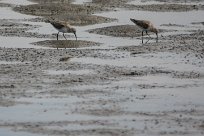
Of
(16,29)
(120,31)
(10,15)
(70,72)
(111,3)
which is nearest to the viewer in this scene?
(70,72)

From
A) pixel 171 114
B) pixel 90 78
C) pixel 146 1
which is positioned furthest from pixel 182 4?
pixel 171 114

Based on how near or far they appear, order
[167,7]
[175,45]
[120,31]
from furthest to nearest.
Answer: [167,7], [120,31], [175,45]

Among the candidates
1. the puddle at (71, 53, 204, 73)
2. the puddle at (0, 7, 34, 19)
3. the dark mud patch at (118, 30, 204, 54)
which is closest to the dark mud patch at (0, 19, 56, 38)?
the puddle at (0, 7, 34, 19)

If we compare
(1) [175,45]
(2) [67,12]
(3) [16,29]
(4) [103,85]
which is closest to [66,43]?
(3) [16,29]

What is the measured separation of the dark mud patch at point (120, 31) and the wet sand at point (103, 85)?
174 millimetres

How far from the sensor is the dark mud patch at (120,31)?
3619cm

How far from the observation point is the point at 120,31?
3688 centimetres

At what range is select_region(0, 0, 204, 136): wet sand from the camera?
17.8 meters

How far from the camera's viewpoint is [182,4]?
52.4 meters

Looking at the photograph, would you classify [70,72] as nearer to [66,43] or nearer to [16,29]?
[66,43]

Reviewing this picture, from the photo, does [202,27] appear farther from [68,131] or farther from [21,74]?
[68,131]

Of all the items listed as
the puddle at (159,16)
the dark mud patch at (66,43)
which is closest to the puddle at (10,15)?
the puddle at (159,16)

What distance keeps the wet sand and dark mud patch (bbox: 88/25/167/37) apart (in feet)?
0.57

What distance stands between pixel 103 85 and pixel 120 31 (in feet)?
47.4
